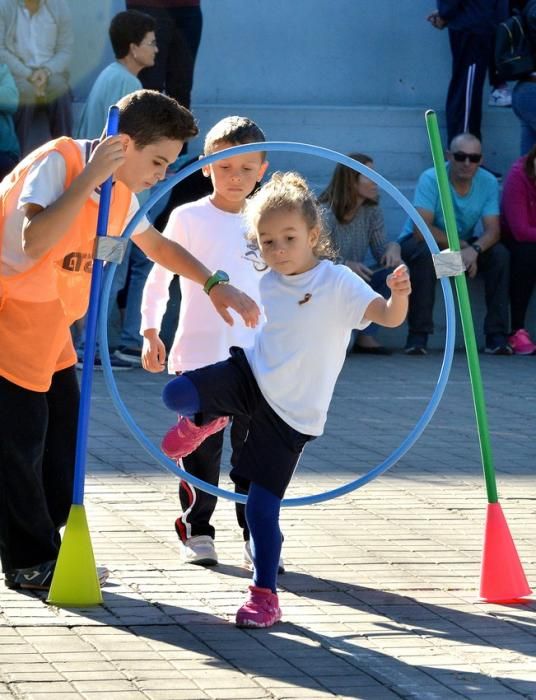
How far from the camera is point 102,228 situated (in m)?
5.04

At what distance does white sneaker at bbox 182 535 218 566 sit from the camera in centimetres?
561

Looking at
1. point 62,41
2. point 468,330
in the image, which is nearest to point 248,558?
point 468,330

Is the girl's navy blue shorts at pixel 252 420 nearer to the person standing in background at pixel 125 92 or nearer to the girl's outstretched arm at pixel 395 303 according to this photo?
the girl's outstretched arm at pixel 395 303

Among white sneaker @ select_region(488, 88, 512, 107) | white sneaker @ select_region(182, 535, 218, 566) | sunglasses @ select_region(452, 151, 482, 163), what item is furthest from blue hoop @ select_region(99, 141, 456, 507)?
white sneaker @ select_region(488, 88, 512, 107)

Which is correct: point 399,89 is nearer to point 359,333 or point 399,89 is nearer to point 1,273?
point 359,333

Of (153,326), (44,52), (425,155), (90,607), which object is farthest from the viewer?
(425,155)

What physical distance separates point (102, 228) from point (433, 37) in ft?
35.3

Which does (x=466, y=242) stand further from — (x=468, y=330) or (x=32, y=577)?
(x=32, y=577)

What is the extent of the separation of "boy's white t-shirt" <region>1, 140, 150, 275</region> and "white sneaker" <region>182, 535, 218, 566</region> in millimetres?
1307

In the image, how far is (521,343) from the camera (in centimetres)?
1215

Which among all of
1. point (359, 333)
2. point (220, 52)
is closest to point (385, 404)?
point (359, 333)

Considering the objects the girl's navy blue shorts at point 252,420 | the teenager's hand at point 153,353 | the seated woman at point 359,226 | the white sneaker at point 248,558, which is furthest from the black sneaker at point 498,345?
the girl's navy blue shorts at point 252,420

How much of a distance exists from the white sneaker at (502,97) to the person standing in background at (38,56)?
4295 mm

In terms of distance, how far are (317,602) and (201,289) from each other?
4.34 feet
